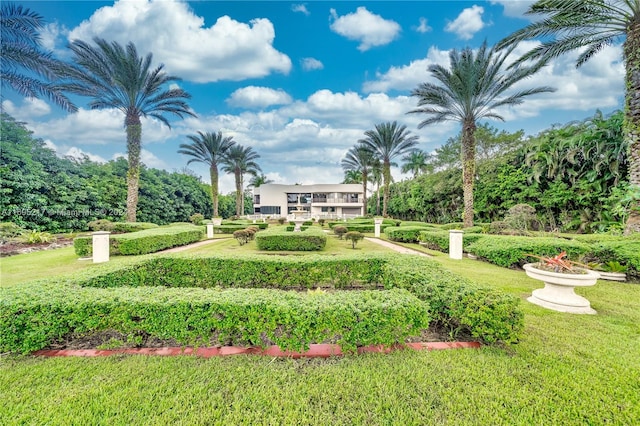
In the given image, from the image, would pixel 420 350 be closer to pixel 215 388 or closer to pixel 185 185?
pixel 215 388

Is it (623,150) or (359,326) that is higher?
(623,150)

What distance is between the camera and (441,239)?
35.4 feet

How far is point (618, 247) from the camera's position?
631 cm

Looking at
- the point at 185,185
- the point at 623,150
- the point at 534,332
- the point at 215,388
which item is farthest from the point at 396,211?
the point at 215,388

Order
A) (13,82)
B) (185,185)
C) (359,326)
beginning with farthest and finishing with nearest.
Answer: (185,185) < (13,82) < (359,326)

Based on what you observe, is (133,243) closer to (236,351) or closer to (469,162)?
(236,351)

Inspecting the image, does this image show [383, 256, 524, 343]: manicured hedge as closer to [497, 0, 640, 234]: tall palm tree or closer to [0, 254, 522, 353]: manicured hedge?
[0, 254, 522, 353]: manicured hedge

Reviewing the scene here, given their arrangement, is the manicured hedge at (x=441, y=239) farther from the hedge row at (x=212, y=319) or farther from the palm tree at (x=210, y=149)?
the palm tree at (x=210, y=149)

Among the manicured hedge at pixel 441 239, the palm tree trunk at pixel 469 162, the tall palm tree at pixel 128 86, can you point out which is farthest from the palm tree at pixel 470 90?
the tall palm tree at pixel 128 86

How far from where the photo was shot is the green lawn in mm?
2002

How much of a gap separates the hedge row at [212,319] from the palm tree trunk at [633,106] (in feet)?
35.2

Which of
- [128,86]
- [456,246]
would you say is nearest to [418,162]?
[456,246]

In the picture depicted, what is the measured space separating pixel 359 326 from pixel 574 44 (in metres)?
14.5

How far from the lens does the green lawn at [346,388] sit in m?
2.00
